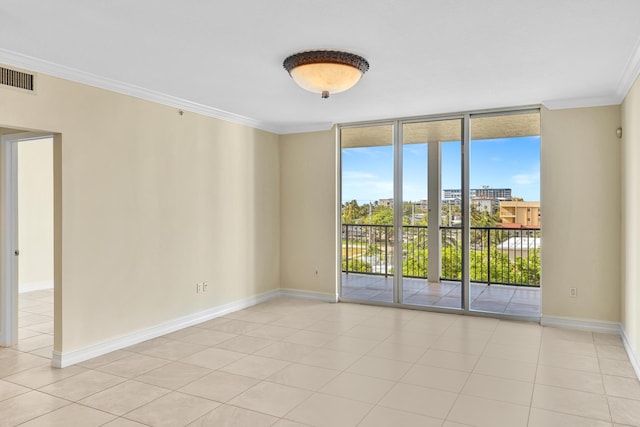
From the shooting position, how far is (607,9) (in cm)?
251

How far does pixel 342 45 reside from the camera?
3.10m

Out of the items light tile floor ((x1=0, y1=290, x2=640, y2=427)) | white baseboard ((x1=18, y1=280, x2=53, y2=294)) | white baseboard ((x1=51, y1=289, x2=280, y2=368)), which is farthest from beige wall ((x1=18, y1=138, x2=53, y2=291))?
white baseboard ((x1=51, y1=289, x2=280, y2=368))

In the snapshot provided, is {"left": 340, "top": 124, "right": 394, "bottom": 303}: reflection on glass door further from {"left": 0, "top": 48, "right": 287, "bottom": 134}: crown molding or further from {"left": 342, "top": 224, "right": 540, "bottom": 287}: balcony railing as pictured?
{"left": 0, "top": 48, "right": 287, "bottom": 134}: crown molding

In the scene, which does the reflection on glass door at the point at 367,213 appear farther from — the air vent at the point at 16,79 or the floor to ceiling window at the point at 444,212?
the air vent at the point at 16,79

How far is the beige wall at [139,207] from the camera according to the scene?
3.68 meters

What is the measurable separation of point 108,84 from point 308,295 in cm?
385

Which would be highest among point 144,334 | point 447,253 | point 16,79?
point 16,79

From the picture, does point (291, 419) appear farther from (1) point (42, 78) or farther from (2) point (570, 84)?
(2) point (570, 84)

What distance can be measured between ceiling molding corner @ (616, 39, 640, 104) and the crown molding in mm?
4082

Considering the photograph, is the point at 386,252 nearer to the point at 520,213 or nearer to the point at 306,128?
the point at 520,213

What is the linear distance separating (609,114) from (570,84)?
879 millimetres

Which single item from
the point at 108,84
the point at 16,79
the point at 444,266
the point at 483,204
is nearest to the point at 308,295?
the point at 444,266

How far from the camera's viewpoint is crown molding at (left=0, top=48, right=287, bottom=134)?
3332 millimetres

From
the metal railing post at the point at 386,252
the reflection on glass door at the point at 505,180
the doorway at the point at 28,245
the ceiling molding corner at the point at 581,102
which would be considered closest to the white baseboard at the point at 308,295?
the metal railing post at the point at 386,252
